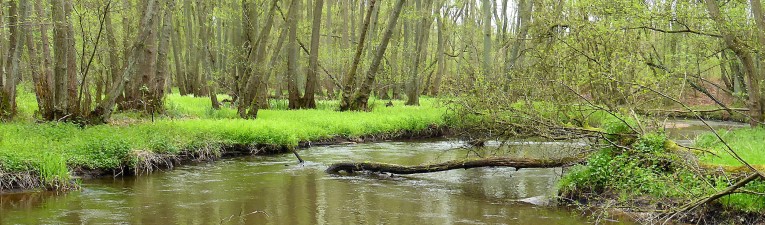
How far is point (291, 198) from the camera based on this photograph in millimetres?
10320

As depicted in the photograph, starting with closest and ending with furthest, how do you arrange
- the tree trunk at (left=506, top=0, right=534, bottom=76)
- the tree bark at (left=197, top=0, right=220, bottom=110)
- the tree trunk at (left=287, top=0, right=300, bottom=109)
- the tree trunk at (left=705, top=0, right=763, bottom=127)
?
the tree trunk at (left=705, top=0, right=763, bottom=127)
the tree trunk at (left=506, top=0, right=534, bottom=76)
the tree trunk at (left=287, top=0, right=300, bottom=109)
the tree bark at (left=197, top=0, right=220, bottom=110)

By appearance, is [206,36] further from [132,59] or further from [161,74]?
[132,59]

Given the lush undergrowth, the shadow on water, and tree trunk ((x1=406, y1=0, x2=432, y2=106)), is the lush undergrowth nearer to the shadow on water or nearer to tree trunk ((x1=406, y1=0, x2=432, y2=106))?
the shadow on water

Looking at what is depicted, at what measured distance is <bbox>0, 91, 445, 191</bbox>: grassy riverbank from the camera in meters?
10.2

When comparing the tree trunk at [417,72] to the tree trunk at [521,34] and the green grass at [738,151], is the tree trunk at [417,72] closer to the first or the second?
the tree trunk at [521,34]

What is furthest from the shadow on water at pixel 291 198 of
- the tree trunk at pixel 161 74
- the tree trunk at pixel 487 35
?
the tree trunk at pixel 487 35

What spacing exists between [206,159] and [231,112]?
21.3ft

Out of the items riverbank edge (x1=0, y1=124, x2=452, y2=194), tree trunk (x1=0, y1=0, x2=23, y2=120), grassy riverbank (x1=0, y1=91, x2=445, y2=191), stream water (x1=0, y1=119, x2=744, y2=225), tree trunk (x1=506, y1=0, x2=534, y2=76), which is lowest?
stream water (x1=0, y1=119, x2=744, y2=225)

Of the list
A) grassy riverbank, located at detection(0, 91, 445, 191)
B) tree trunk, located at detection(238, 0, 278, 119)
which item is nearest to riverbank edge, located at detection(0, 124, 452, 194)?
grassy riverbank, located at detection(0, 91, 445, 191)

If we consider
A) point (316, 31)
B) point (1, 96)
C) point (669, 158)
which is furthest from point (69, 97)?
point (669, 158)

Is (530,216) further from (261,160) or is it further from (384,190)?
(261,160)

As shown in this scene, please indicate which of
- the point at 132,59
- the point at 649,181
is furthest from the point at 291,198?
the point at 132,59

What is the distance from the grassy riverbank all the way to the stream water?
1.27ft

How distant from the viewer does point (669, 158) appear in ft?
28.2
